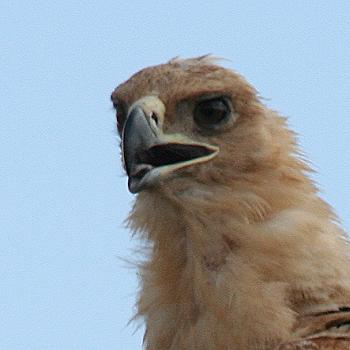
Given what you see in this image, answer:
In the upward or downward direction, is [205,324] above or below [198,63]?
below

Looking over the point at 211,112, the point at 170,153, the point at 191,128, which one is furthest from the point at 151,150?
the point at 211,112

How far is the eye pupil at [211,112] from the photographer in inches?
383

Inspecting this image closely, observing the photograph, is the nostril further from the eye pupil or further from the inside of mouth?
the eye pupil

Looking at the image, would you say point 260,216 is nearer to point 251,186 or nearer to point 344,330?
point 251,186

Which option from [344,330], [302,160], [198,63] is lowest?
[344,330]

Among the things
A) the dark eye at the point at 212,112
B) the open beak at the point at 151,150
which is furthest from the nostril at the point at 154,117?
the dark eye at the point at 212,112

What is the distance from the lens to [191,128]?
31.7 feet

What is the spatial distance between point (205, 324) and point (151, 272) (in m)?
0.77

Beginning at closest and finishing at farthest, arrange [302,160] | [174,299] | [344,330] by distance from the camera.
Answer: [344,330]
[174,299]
[302,160]

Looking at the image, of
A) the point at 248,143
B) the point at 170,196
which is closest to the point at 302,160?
the point at 248,143

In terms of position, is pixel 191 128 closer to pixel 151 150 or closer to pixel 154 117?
pixel 154 117

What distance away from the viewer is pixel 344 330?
8.73m

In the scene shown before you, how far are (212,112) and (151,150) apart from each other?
0.69m

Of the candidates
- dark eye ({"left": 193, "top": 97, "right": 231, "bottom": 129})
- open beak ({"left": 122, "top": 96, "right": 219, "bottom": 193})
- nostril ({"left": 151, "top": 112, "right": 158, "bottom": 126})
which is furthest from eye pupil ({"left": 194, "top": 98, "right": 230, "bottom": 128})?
nostril ({"left": 151, "top": 112, "right": 158, "bottom": 126})
